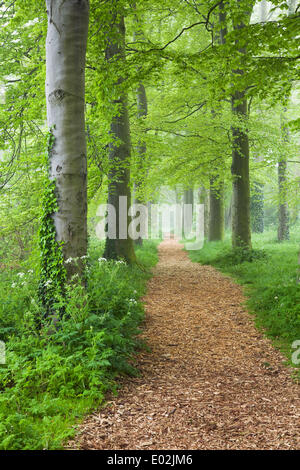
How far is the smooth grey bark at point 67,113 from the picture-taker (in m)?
4.82

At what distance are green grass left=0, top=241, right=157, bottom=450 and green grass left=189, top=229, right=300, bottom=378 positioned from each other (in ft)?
7.63

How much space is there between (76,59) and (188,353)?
14.5ft

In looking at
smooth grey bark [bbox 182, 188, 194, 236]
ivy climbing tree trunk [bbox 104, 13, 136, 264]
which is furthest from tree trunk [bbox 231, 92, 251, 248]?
smooth grey bark [bbox 182, 188, 194, 236]

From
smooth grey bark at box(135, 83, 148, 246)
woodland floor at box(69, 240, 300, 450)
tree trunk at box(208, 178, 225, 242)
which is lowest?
woodland floor at box(69, 240, 300, 450)

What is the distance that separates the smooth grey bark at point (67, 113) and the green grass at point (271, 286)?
3393 millimetres

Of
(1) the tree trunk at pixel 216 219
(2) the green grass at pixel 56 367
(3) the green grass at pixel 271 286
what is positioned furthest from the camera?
(1) the tree trunk at pixel 216 219

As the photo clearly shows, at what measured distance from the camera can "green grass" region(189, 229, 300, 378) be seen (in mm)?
5891

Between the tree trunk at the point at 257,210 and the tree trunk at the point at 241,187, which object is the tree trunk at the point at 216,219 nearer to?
the tree trunk at the point at 257,210

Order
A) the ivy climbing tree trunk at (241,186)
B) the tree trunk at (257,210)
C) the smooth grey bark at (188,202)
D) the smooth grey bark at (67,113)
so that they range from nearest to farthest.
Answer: the smooth grey bark at (67,113) < the ivy climbing tree trunk at (241,186) < the tree trunk at (257,210) < the smooth grey bark at (188,202)

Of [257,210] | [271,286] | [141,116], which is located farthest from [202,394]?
[257,210]

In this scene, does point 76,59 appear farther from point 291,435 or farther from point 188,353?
point 291,435

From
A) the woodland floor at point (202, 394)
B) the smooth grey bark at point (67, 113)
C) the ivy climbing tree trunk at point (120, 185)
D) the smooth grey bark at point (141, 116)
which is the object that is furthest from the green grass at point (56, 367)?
the smooth grey bark at point (141, 116)

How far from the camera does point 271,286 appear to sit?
25.0ft

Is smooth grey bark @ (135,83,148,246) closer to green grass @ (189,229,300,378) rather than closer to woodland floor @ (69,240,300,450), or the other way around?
green grass @ (189,229,300,378)
